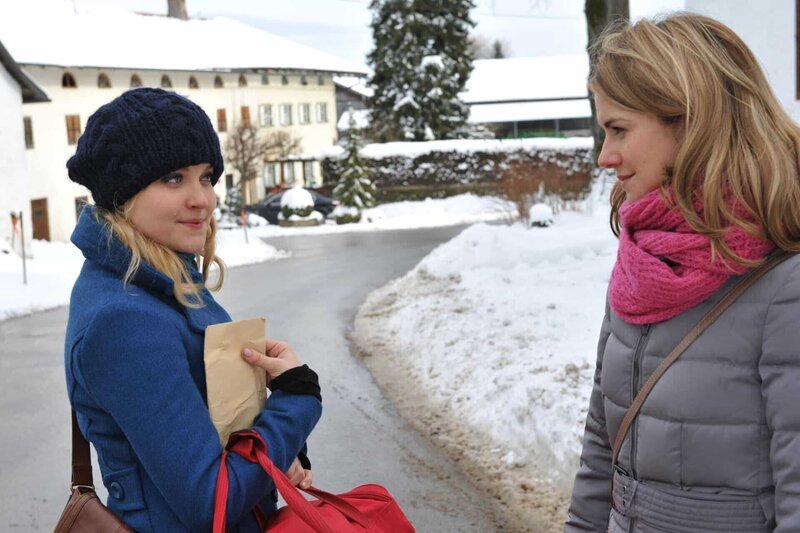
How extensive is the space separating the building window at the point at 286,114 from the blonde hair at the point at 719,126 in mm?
57188

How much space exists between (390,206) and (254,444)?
39538 millimetres

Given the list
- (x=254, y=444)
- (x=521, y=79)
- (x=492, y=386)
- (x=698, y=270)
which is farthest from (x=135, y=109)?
(x=521, y=79)

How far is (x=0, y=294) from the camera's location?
18.2m

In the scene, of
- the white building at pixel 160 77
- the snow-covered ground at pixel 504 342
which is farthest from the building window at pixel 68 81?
the snow-covered ground at pixel 504 342

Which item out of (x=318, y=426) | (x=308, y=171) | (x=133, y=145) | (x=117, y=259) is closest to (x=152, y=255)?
(x=117, y=259)

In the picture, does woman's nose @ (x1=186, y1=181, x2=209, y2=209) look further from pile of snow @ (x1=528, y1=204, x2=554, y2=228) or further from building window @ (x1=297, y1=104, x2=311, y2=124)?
building window @ (x1=297, y1=104, x2=311, y2=124)

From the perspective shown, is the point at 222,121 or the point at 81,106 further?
the point at 222,121

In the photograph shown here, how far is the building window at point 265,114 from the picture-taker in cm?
5672

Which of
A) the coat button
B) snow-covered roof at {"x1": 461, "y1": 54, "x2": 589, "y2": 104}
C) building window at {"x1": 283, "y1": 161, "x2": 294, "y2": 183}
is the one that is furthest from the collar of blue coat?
snow-covered roof at {"x1": 461, "y1": 54, "x2": 589, "y2": 104}

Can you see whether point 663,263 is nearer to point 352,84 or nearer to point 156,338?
point 156,338

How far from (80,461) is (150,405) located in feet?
1.36

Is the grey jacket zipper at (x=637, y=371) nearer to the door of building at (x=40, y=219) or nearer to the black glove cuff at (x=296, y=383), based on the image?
the black glove cuff at (x=296, y=383)

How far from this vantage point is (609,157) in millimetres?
2486

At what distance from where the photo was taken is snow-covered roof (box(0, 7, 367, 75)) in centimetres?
4331
